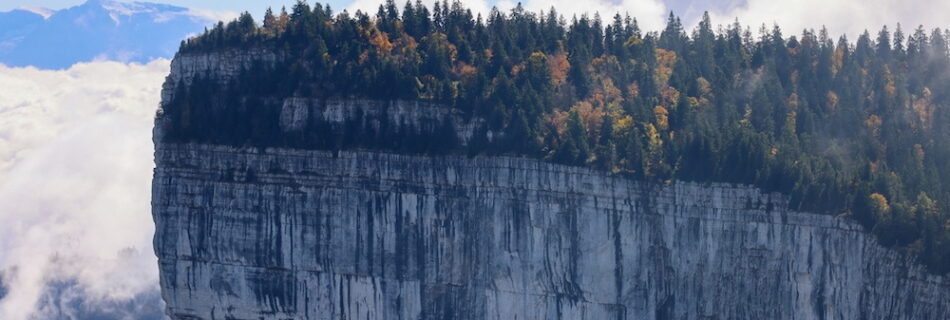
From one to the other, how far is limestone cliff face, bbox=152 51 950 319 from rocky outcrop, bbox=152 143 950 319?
8 centimetres

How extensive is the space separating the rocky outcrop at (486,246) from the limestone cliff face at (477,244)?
3.3 inches

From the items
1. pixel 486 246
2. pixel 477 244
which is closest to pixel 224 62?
pixel 477 244

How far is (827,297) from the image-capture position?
4119 inches

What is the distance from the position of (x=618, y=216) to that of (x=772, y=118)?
14.3 metres

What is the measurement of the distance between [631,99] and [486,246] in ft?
47.8

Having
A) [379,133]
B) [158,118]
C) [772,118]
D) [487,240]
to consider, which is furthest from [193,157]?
[772,118]

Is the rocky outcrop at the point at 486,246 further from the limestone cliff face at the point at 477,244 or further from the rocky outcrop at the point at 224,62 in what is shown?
the rocky outcrop at the point at 224,62

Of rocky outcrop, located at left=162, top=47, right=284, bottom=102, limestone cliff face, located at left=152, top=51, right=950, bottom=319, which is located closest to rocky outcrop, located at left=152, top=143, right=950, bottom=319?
limestone cliff face, located at left=152, top=51, right=950, bottom=319

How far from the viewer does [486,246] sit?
364ft

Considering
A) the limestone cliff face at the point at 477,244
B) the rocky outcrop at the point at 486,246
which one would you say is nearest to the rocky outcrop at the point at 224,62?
the limestone cliff face at the point at 477,244

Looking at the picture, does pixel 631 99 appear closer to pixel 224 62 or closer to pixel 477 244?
pixel 477 244

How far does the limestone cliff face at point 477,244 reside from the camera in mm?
105250

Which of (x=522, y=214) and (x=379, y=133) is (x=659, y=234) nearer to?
(x=522, y=214)

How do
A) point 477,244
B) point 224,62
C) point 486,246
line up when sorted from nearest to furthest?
point 486,246
point 477,244
point 224,62
